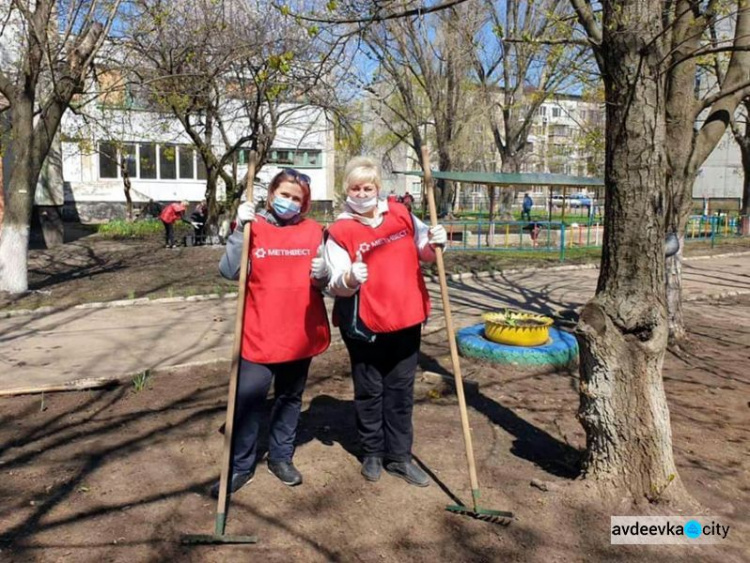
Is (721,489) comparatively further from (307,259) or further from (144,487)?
(144,487)

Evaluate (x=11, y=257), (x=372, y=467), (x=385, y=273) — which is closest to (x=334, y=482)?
(x=372, y=467)

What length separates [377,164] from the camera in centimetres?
365

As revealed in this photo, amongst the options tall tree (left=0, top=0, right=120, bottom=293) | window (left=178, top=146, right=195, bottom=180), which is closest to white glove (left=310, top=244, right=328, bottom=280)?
tall tree (left=0, top=0, right=120, bottom=293)

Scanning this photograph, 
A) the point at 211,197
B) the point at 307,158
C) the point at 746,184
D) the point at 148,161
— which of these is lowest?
the point at 211,197

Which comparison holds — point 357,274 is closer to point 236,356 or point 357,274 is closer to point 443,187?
point 236,356

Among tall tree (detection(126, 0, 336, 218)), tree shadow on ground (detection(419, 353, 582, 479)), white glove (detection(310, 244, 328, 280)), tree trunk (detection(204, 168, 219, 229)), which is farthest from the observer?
tree trunk (detection(204, 168, 219, 229))

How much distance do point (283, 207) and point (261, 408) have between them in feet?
3.55

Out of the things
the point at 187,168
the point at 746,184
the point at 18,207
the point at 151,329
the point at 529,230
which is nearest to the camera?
the point at 151,329

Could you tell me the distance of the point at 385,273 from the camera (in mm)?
3533

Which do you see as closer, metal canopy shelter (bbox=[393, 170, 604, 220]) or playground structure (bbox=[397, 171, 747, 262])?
metal canopy shelter (bbox=[393, 170, 604, 220])

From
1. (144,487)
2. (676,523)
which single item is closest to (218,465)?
(144,487)

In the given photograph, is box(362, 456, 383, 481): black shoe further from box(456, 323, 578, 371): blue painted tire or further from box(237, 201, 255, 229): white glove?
box(456, 323, 578, 371): blue painted tire

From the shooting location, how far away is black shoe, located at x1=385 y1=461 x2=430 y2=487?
12.2ft

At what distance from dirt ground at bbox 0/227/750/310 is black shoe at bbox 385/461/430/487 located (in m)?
7.27
